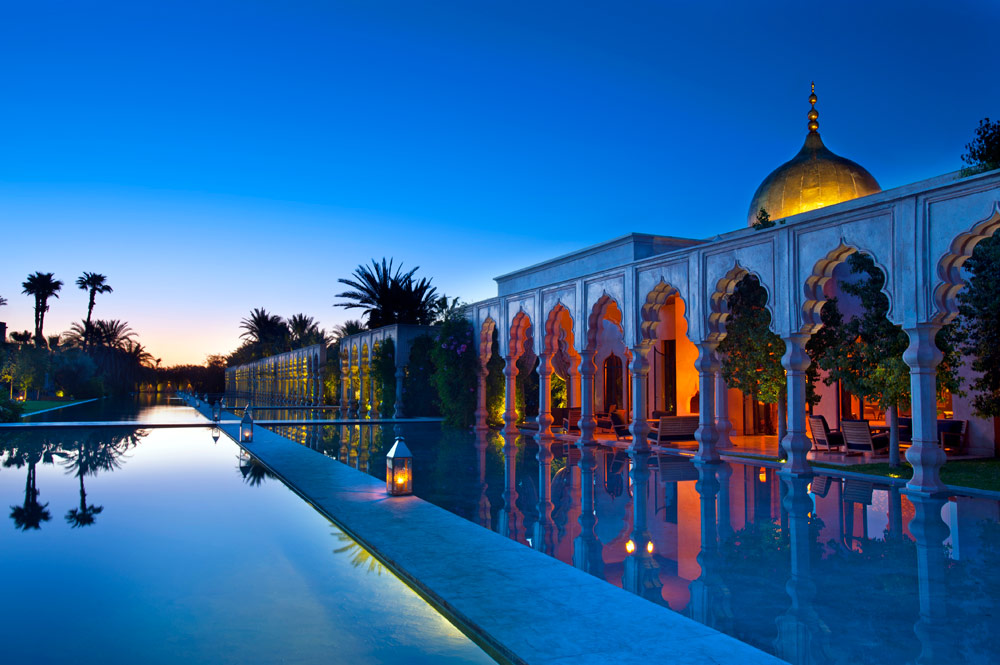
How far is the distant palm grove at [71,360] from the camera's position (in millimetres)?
35406

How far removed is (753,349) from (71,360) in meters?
48.9

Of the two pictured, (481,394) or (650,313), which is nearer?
(650,313)

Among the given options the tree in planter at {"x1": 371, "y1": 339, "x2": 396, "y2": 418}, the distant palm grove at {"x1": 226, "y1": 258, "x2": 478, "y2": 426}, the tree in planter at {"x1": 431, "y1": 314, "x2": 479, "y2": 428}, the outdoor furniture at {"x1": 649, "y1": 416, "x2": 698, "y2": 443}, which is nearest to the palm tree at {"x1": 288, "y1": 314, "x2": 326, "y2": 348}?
the distant palm grove at {"x1": 226, "y1": 258, "x2": 478, "y2": 426}

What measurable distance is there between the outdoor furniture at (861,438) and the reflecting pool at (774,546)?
9.23 feet

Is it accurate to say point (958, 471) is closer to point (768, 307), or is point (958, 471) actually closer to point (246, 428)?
point (768, 307)

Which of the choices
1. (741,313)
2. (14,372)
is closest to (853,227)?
(741,313)

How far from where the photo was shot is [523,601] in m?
4.65

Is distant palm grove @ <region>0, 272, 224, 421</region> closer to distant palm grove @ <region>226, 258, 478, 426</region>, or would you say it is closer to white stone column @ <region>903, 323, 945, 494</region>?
distant palm grove @ <region>226, 258, 478, 426</region>

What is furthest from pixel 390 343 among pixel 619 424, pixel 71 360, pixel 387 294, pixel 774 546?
pixel 71 360

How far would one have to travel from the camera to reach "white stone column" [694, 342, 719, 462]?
533 inches

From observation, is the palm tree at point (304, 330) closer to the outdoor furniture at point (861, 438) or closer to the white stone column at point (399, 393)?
the white stone column at point (399, 393)

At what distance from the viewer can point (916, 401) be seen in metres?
9.87

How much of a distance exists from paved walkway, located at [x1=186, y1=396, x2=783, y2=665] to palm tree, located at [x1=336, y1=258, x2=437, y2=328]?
35.7 meters

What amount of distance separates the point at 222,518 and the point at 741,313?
11.2m
